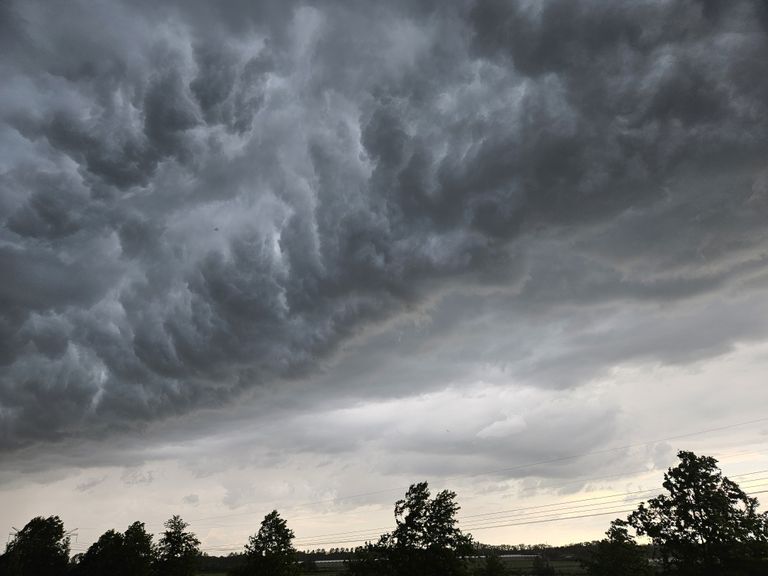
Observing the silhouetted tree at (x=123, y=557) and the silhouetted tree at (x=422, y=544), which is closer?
the silhouetted tree at (x=422, y=544)

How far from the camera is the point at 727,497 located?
50.5m

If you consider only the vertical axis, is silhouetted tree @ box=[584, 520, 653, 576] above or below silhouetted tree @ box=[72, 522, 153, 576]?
below

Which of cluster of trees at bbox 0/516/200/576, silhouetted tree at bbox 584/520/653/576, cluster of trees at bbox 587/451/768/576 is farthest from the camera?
cluster of trees at bbox 0/516/200/576

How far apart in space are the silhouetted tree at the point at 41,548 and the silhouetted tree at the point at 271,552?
75082 mm

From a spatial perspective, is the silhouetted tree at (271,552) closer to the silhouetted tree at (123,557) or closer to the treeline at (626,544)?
the treeline at (626,544)

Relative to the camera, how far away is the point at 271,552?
258ft

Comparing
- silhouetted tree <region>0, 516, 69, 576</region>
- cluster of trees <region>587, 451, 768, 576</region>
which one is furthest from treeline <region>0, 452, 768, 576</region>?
silhouetted tree <region>0, 516, 69, 576</region>

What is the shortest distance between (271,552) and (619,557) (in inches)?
1966

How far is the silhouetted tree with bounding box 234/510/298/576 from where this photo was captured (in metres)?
75.9

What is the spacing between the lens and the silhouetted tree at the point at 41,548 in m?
128

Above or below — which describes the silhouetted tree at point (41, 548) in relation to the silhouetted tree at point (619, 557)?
above

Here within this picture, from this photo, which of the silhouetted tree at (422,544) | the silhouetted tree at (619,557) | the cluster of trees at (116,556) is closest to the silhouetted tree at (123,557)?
the cluster of trees at (116,556)

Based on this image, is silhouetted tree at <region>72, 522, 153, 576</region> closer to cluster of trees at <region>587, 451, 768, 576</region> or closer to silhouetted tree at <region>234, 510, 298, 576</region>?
silhouetted tree at <region>234, 510, 298, 576</region>

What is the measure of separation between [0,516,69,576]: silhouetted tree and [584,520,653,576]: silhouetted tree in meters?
124
